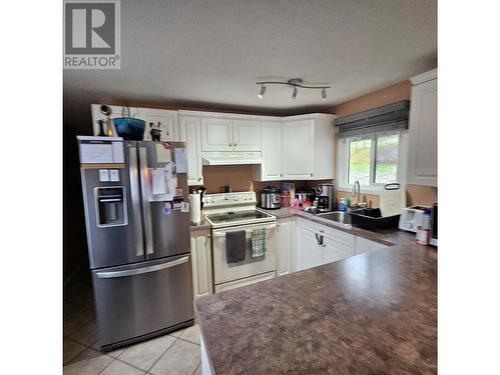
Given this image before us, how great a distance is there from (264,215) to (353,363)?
2129 mm

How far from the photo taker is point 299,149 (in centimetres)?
302

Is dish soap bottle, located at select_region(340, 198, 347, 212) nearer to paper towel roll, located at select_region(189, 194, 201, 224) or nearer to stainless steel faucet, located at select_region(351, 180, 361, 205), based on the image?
stainless steel faucet, located at select_region(351, 180, 361, 205)

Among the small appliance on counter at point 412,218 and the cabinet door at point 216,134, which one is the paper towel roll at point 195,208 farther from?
the small appliance on counter at point 412,218

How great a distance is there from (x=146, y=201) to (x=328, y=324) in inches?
62.3

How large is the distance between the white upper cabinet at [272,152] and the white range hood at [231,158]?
122 millimetres

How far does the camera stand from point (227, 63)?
171 cm

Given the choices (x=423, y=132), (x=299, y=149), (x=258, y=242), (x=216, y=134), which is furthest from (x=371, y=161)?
(x=216, y=134)

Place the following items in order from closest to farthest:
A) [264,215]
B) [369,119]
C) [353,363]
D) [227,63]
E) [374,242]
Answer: [353,363]
[227,63]
[374,242]
[369,119]
[264,215]

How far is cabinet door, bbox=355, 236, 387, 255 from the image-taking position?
1896 mm

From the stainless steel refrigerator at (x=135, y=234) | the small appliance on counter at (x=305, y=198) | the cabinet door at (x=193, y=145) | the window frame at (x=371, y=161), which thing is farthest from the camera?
A: the small appliance on counter at (x=305, y=198)

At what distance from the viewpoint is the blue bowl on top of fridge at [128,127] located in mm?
1874

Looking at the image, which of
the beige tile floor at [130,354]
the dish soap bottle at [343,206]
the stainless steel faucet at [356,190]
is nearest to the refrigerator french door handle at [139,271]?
the beige tile floor at [130,354]
